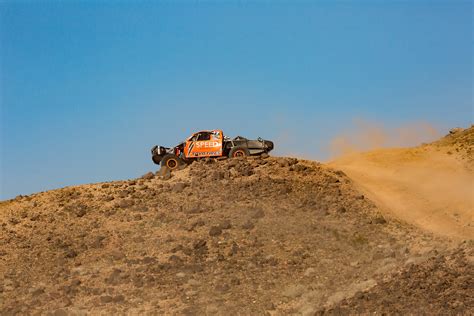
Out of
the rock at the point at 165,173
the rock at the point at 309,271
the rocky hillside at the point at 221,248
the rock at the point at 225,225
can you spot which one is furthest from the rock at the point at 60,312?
the rock at the point at 165,173

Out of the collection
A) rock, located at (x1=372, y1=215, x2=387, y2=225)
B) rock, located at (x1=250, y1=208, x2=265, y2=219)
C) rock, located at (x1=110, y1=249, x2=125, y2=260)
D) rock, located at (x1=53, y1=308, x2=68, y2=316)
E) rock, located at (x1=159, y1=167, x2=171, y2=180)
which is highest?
rock, located at (x1=159, y1=167, x2=171, y2=180)

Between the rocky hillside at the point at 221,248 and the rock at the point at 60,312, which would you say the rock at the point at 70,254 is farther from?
the rock at the point at 60,312

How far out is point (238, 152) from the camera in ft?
117

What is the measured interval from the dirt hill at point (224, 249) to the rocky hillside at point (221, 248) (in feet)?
0.18

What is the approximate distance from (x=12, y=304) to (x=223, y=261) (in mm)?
7753

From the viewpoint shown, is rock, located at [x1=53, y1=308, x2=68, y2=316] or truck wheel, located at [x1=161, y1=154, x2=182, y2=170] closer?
rock, located at [x1=53, y1=308, x2=68, y2=316]

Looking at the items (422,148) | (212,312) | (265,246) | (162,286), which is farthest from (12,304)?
(422,148)

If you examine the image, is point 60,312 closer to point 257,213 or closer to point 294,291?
point 294,291

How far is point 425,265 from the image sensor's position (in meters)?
23.1

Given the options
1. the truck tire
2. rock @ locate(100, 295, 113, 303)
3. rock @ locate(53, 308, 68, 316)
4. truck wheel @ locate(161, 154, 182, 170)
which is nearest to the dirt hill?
rock @ locate(100, 295, 113, 303)

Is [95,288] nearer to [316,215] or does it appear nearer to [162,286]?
[162,286]

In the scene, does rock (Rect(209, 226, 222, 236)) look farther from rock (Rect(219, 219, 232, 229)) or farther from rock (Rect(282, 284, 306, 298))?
rock (Rect(282, 284, 306, 298))

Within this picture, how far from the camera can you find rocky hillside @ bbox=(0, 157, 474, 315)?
77.2 feet

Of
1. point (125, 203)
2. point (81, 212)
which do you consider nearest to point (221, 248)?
point (125, 203)
